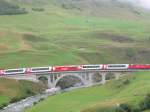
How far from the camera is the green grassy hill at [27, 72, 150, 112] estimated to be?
118 metres

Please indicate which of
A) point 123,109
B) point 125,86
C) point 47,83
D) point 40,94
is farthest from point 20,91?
point 123,109

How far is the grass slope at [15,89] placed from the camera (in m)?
158

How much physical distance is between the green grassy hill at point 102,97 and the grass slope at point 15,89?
34.8 ft

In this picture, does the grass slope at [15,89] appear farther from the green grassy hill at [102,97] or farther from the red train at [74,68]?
the green grassy hill at [102,97]

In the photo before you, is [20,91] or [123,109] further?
[20,91]

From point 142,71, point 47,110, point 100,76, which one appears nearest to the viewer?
point 47,110

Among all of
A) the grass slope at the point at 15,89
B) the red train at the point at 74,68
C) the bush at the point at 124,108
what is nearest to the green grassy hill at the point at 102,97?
the bush at the point at 124,108

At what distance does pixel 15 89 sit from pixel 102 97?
1197 inches

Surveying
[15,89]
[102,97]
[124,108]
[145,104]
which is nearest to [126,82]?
[102,97]

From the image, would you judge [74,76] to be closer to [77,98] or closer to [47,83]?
[47,83]

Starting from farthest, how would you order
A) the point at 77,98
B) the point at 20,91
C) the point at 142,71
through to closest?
1. the point at 142,71
2. the point at 20,91
3. the point at 77,98

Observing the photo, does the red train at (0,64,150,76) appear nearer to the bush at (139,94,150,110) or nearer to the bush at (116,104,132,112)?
the bush at (139,94,150,110)

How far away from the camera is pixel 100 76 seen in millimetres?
193750

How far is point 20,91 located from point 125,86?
30.5m
